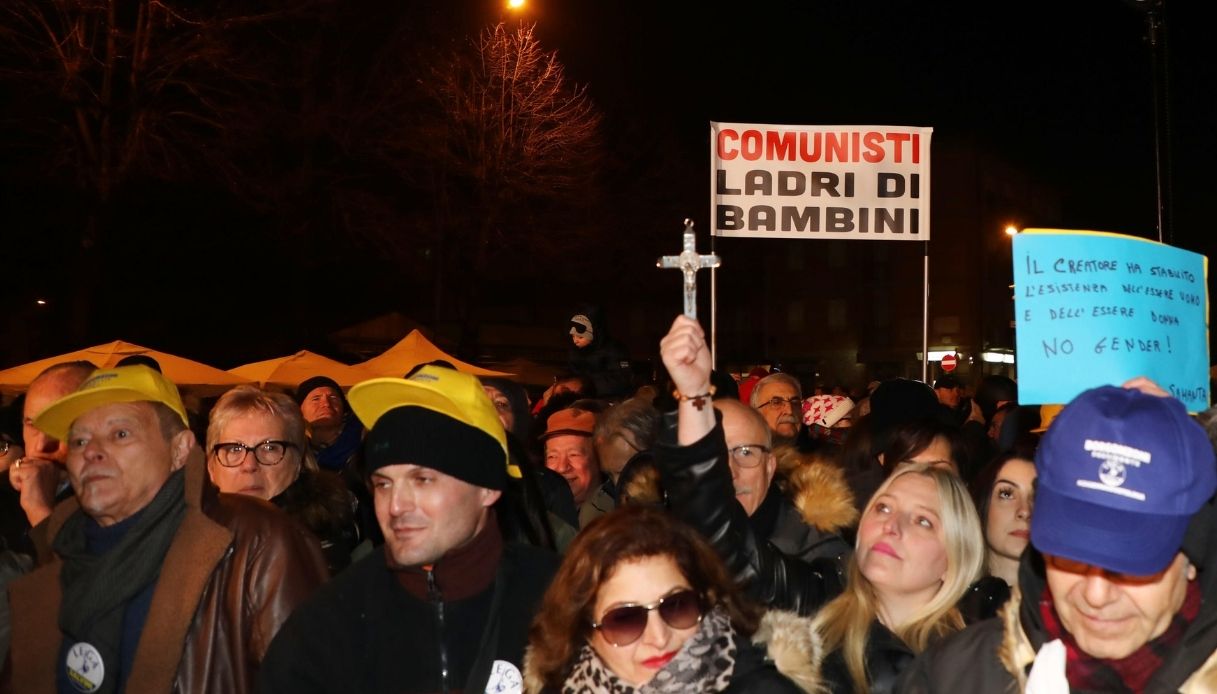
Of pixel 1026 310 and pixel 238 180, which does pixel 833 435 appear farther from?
pixel 238 180

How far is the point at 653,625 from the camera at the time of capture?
3.09m

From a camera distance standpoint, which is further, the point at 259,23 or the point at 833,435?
the point at 259,23

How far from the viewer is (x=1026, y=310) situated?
3727 mm

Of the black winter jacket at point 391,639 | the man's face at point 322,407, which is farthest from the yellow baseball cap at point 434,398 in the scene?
the man's face at point 322,407

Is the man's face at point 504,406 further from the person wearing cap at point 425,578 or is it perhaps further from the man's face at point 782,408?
the person wearing cap at point 425,578

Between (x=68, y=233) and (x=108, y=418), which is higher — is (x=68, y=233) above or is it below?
above

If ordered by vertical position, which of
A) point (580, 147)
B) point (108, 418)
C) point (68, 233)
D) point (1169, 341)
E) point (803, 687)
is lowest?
point (803, 687)

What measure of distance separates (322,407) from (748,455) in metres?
4.12

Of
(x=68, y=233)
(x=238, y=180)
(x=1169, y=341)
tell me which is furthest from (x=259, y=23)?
(x=1169, y=341)

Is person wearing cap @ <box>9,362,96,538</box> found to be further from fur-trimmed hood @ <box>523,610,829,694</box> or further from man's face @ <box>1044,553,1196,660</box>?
man's face @ <box>1044,553,1196,660</box>

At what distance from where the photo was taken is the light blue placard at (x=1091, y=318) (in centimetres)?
361

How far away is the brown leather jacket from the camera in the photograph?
12.6 ft

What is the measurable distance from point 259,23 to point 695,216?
51.7 feet

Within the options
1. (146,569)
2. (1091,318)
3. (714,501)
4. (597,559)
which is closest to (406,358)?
(146,569)
